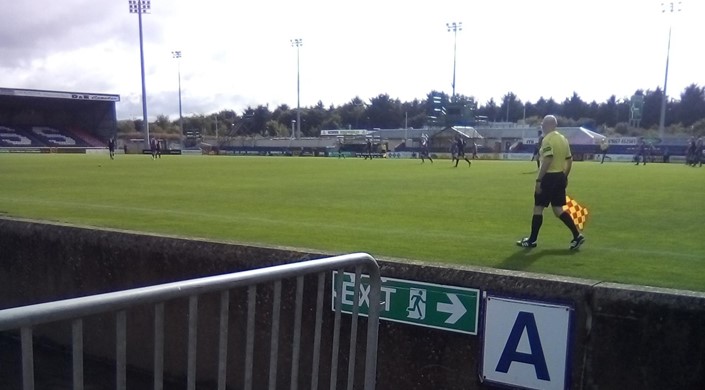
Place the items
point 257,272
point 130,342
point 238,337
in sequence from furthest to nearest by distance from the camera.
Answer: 1. point 130,342
2. point 238,337
3. point 257,272

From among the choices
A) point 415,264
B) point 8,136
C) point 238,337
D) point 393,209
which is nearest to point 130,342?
point 238,337

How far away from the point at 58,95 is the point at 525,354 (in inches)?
3082

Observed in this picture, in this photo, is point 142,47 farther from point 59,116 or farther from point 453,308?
point 453,308

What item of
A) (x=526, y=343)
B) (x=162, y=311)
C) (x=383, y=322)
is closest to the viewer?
(x=162, y=311)

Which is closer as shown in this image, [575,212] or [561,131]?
[575,212]

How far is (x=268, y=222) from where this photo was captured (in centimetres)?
1136

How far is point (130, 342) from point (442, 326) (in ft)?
13.1

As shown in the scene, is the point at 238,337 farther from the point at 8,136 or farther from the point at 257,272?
the point at 8,136

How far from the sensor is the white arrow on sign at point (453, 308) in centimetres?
582

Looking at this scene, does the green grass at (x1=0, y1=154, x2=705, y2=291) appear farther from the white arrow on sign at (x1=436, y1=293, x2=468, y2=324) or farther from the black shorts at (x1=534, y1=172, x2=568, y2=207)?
the white arrow on sign at (x1=436, y1=293, x2=468, y2=324)

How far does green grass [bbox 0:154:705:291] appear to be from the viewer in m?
7.96

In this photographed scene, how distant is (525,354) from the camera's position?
18.1 ft

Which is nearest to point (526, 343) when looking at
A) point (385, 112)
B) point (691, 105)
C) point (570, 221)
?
point (570, 221)

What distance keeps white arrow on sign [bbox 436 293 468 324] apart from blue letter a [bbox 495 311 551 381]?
1.56ft
